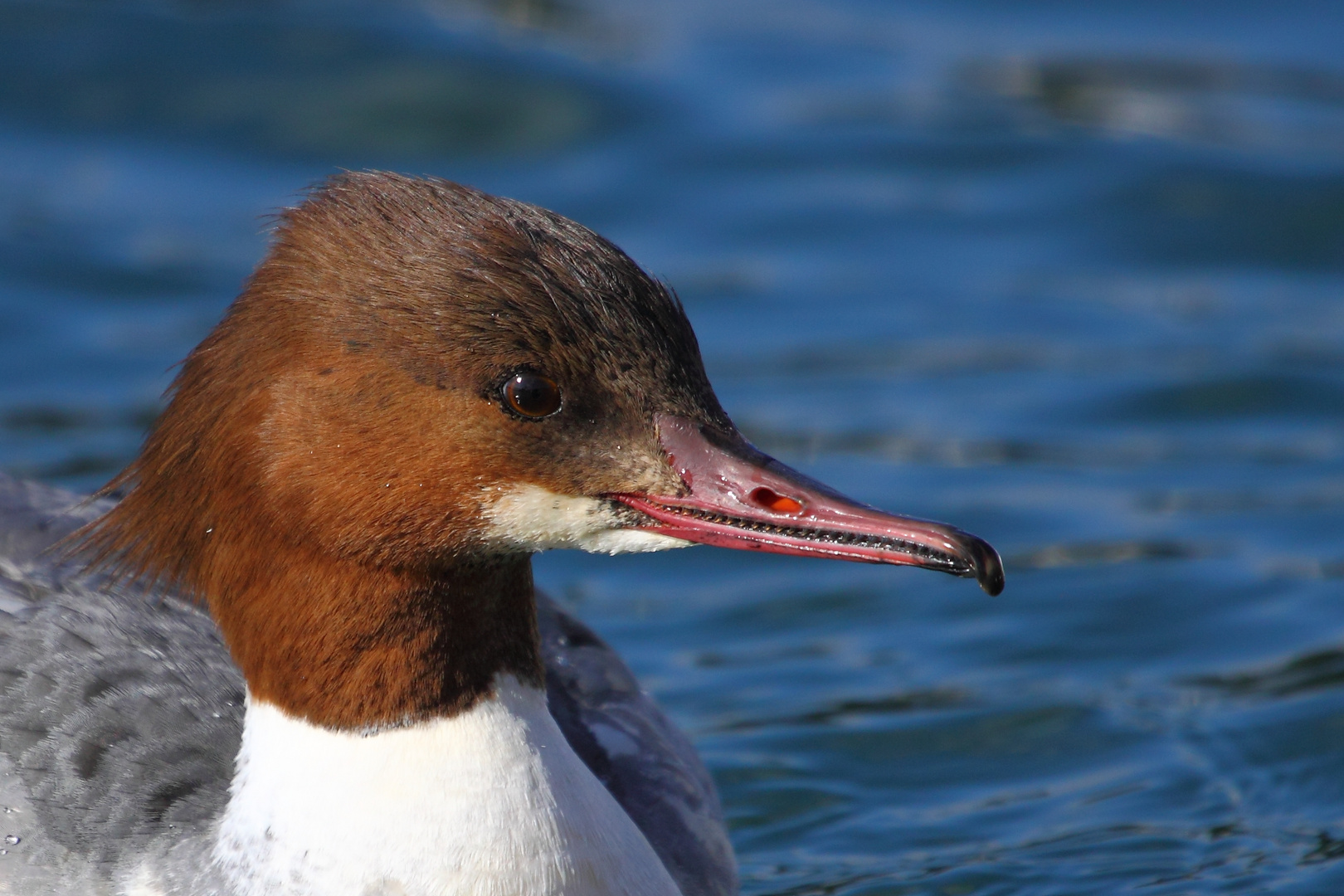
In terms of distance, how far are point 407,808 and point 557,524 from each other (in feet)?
2.04

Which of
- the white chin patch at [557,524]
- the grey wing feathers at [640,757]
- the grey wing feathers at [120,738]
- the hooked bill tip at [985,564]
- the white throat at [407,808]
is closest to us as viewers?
the hooked bill tip at [985,564]

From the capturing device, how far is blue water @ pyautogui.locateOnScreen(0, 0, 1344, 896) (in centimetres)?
579

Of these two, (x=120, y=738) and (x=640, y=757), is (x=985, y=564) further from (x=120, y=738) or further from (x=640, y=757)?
(x=120, y=738)

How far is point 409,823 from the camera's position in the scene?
383 centimetres

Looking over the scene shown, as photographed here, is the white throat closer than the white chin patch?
No

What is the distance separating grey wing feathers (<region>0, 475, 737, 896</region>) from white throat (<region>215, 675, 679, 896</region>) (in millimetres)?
181

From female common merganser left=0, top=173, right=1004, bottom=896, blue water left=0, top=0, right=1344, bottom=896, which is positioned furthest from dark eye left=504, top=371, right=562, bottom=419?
blue water left=0, top=0, right=1344, bottom=896

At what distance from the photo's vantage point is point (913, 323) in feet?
27.2

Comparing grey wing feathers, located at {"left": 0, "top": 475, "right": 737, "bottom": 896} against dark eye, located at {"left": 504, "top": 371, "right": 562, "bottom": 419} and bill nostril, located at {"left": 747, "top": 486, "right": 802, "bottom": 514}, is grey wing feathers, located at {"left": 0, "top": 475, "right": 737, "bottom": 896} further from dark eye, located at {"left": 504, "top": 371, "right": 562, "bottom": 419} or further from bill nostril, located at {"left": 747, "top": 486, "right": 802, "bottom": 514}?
bill nostril, located at {"left": 747, "top": 486, "right": 802, "bottom": 514}

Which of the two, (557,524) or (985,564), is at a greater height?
(557,524)

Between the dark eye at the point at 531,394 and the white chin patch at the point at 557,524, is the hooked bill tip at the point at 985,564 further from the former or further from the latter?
the dark eye at the point at 531,394

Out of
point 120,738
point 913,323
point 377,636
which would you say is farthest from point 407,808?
point 913,323

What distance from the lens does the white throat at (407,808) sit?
3809 mm

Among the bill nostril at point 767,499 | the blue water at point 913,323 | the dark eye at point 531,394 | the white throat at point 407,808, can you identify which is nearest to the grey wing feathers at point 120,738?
the white throat at point 407,808
